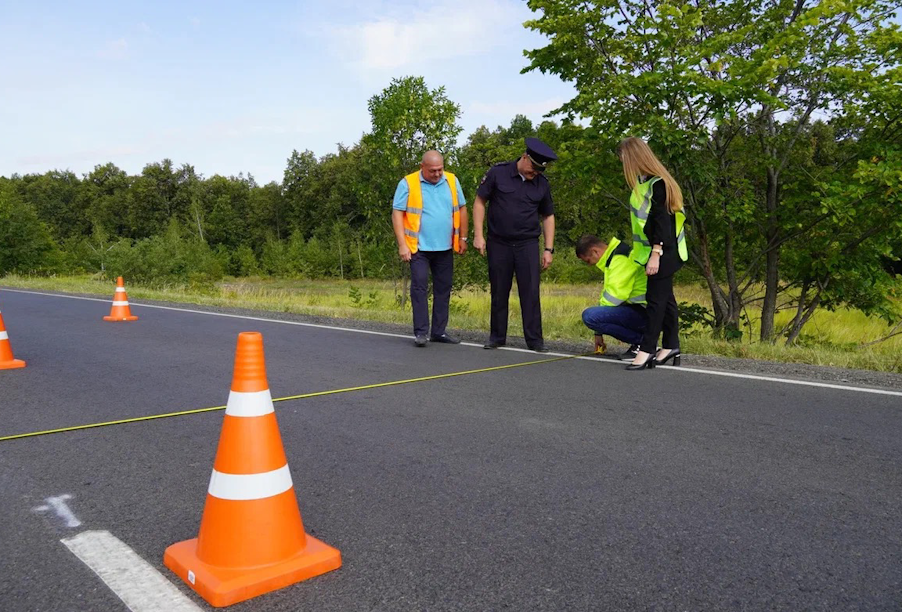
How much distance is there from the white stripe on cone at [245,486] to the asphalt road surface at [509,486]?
11.9 inches

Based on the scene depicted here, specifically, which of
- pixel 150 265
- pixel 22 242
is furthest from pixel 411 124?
pixel 22 242

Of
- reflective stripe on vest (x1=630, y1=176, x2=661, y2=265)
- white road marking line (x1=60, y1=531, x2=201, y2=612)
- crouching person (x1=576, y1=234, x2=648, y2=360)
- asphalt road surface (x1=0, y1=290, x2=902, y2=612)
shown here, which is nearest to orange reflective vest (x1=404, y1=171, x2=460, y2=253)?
crouching person (x1=576, y1=234, x2=648, y2=360)

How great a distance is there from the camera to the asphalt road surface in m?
2.35

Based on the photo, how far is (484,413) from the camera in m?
4.69

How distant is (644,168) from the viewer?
629 centimetres

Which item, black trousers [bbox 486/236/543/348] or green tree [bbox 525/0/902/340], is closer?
black trousers [bbox 486/236/543/348]

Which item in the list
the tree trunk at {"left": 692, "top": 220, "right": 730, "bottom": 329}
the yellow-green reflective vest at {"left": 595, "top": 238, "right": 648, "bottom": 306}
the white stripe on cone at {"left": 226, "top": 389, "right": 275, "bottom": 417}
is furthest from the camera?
the tree trunk at {"left": 692, "top": 220, "right": 730, "bottom": 329}

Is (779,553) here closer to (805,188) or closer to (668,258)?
(668,258)

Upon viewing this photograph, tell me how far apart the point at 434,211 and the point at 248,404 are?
5626mm

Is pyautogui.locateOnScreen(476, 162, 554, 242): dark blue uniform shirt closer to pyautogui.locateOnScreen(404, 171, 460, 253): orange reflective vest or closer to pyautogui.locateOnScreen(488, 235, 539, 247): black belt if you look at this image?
pyautogui.locateOnScreen(488, 235, 539, 247): black belt

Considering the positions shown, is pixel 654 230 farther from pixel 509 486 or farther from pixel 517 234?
pixel 509 486

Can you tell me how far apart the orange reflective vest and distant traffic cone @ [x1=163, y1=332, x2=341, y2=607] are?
5428mm

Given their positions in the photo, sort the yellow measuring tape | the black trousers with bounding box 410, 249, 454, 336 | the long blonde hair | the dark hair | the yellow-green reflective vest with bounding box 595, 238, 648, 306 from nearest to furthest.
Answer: the yellow measuring tape
the long blonde hair
the yellow-green reflective vest with bounding box 595, 238, 648, 306
the dark hair
the black trousers with bounding box 410, 249, 454, 336

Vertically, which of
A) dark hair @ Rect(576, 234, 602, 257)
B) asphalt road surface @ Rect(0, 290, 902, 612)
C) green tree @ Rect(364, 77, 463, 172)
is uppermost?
green tree @ Rect(364, 77, 463, 172)
